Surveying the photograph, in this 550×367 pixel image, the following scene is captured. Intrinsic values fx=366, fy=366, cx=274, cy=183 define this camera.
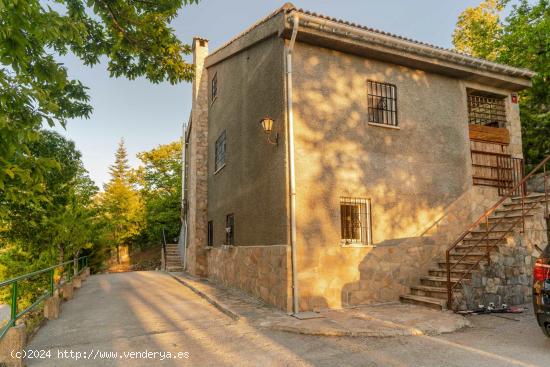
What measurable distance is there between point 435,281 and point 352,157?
350cm

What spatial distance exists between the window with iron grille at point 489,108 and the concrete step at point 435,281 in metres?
6.00

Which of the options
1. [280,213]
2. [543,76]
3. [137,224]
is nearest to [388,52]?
[280,213]

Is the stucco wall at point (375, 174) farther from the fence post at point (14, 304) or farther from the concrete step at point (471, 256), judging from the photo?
the fence post at point (14, 304)

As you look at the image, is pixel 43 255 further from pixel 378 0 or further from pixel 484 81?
pixel 484 81

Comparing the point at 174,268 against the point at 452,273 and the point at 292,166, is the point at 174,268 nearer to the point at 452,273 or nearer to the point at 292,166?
the point at 292,166

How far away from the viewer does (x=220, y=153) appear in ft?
45.3

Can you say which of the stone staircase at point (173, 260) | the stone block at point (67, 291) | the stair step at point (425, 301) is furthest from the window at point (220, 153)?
the stone staircase at point (173, 260)

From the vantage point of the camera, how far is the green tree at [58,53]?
412 centimetres

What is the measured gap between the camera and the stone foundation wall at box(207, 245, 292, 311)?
7789 mm

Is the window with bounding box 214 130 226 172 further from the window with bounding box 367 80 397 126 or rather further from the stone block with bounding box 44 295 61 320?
the stone block with bounding box 44 295 61 320

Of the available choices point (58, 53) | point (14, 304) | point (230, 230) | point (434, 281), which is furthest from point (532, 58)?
point (14, 304)

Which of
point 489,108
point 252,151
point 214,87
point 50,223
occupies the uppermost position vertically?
point 214,87

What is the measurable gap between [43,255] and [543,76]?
21.4 m

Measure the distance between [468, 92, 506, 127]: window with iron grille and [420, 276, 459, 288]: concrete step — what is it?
19.7 feet
